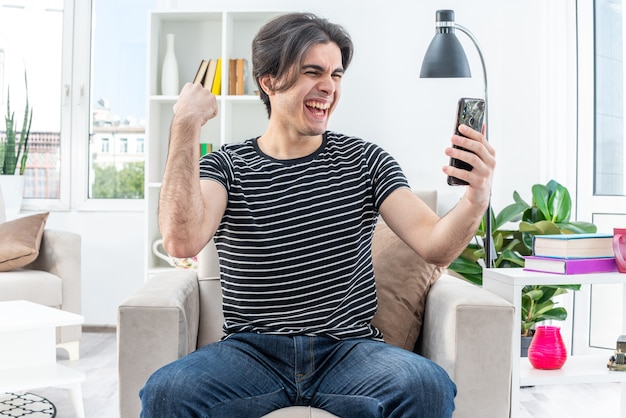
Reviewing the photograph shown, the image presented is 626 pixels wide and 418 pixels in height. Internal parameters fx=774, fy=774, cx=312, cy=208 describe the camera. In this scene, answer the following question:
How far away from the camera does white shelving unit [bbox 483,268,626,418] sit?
1.96m

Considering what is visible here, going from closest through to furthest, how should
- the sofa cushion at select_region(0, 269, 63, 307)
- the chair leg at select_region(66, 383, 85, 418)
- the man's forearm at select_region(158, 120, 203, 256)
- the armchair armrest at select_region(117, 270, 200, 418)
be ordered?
the man's forearm at select_region(158, 120, 203, 256)
the armchair armrest at select_region(117, 270, 200, 418)
the chair leg at select_region(66, 383, 85, 418)
the sofa cushion at select_region(0, 269, 63, 307)

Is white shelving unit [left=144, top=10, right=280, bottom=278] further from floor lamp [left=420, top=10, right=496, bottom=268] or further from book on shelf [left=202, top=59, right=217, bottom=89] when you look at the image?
floor lamp [left=420, top=10, right=496, bottom=268]

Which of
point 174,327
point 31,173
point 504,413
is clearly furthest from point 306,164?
point 31,173

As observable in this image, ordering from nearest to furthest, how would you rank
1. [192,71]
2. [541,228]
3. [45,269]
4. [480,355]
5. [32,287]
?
[480,355] < [541,228] < [32,287] < [45,269] < [192,71]

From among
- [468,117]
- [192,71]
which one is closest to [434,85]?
[192,71]

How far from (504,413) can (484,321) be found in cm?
22

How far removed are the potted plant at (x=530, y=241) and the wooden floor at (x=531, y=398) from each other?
0.28 m

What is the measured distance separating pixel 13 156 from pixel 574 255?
3.44 metres

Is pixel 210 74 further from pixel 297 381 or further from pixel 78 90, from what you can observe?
pixel 297 381

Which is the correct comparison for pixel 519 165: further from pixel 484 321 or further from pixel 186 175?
pixel 186 175

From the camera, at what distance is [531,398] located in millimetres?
3105

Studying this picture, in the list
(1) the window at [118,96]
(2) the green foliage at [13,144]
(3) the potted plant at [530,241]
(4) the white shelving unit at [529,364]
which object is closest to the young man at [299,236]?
(4) the white shelving unit at [529,364]

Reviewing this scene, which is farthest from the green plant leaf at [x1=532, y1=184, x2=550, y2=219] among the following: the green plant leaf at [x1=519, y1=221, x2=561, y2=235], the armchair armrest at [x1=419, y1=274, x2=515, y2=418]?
the armchair armrest at [x1=419, y1=274, x2=515, y2=418]

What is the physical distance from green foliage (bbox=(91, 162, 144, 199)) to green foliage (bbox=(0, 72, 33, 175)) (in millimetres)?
444
